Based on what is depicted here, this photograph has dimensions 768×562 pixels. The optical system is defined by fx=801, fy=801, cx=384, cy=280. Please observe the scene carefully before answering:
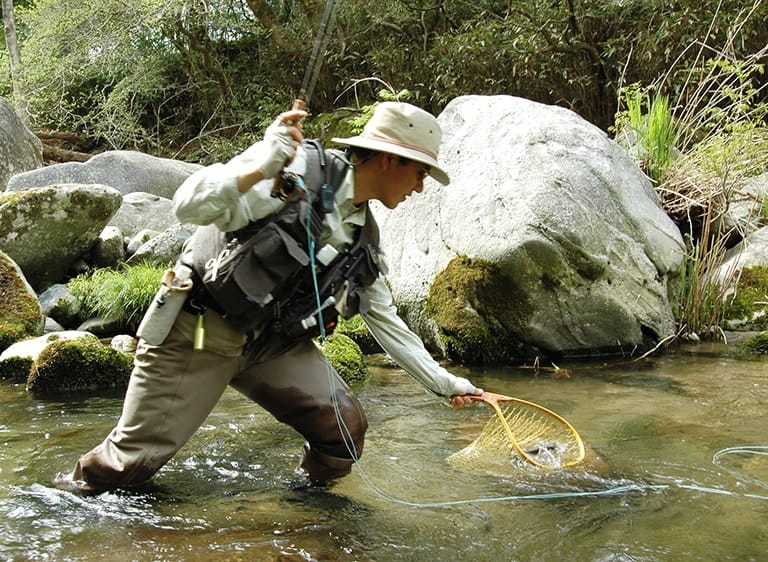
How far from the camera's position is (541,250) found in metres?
6.32

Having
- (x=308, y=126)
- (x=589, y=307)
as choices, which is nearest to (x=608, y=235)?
(x=589, y=307)

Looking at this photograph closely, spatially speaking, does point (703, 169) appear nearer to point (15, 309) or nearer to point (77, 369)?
point (77, 369)

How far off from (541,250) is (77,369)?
3620 mm

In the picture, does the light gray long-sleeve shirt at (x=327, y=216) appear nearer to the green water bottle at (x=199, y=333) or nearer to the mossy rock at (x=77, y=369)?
the green water bottle at (x=199, y=333)

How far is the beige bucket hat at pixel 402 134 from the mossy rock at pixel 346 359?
315 centimetres

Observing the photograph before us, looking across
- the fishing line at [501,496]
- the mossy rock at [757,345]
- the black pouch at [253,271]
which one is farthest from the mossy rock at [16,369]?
the mossy rock at [757,345]

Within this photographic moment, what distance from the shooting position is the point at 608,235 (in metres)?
6.62

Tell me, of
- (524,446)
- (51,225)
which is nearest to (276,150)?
(524,446)

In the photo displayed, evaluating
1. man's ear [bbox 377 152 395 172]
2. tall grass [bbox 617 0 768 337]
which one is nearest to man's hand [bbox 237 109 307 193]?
man's ear [bbox 377 152 395 172]

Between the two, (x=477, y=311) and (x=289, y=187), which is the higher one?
(x=289, y=187)

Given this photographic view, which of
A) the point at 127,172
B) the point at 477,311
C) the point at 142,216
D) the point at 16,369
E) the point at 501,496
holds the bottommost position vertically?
the point at 16,369

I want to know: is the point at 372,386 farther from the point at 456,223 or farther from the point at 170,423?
the point at 170,423

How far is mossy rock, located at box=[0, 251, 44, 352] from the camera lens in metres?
6.64

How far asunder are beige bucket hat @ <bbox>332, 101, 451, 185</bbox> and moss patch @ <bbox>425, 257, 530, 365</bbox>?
11.3ft
